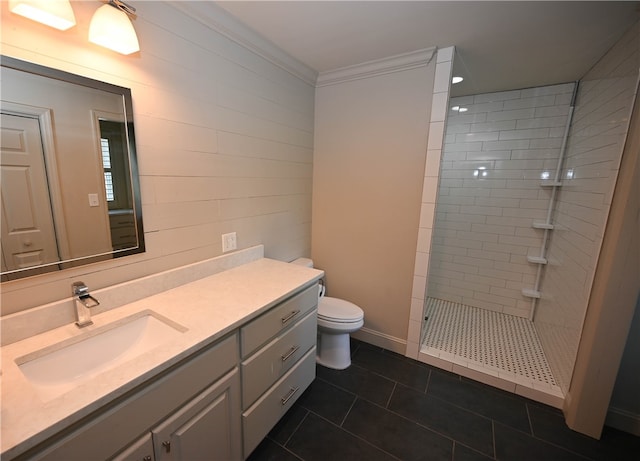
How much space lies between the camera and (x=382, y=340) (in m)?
2.39

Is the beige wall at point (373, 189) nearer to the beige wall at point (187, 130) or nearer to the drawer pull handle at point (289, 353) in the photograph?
the beige wall at point (187, 130)

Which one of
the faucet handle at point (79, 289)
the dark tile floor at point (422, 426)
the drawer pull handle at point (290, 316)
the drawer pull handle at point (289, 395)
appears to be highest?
the faucet handle at point (79, 289)

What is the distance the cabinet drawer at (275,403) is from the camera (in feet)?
4.37

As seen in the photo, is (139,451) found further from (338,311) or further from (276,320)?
(338,311)

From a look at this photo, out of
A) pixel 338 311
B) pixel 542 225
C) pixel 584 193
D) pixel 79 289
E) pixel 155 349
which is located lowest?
pixel 338 311

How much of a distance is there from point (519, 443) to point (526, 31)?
2371mm

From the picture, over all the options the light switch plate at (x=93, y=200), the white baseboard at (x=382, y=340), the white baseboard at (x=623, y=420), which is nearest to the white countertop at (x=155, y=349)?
the light switch plate at (x=93, y=200)

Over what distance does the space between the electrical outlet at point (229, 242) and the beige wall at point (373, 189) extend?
3.17 feet

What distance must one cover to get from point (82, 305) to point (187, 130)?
95 centimetres

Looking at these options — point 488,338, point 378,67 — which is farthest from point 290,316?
point 488,338

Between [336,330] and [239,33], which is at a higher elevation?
[239,33]

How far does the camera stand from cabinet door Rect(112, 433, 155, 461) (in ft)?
2.75

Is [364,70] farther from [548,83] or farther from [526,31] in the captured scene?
[548,83]

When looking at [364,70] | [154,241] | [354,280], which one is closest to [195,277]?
[154,241]
